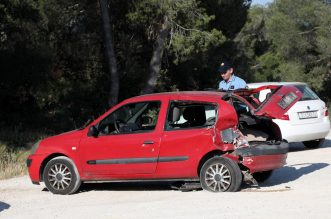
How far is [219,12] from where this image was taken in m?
28.0

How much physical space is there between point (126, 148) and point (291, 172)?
343cm

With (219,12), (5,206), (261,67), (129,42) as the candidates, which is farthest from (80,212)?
(261,67)

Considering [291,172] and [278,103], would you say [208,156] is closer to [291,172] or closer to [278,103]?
[278,103]

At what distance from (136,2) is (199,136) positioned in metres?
15.2

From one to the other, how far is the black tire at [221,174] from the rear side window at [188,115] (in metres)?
0.67

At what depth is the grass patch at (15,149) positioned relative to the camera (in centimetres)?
1359

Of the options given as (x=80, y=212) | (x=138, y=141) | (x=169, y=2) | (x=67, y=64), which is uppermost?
(x=169, y=2)

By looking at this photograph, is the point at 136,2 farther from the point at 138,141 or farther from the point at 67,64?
the point at 138,141

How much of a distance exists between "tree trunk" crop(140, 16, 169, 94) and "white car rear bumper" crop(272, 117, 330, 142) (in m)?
10.4

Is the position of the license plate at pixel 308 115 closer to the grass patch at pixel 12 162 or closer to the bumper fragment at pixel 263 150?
the bumper fragment at pixel 263 150

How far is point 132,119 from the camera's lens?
34.3ft

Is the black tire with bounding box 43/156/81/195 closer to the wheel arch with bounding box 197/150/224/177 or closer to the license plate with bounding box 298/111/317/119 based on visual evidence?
the wheel arch with bounding box 197/150/224/177

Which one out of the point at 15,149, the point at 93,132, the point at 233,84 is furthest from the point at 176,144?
the point at 15,149

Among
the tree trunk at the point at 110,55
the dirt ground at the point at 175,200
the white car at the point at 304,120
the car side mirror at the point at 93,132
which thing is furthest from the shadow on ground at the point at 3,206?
the tree trunk at the point at 110,55
